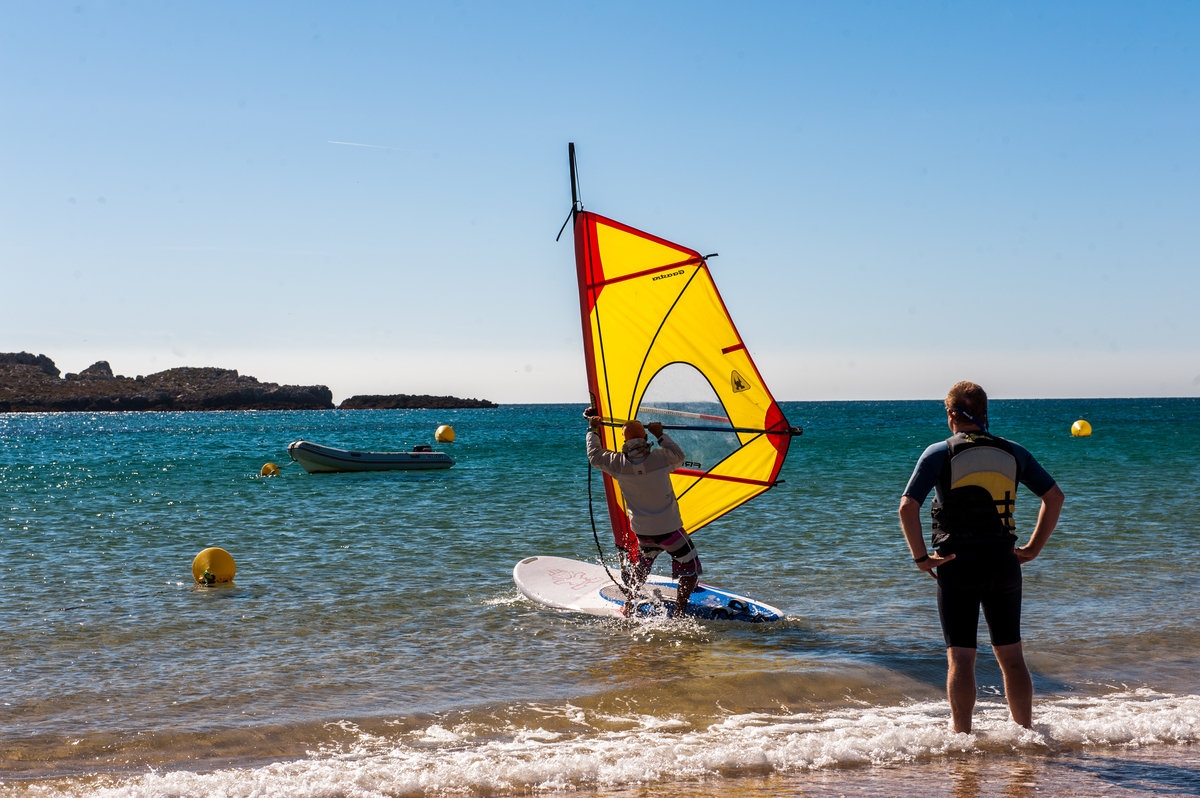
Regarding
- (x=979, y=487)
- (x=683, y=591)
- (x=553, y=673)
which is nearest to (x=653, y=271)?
(x=683, y=591)

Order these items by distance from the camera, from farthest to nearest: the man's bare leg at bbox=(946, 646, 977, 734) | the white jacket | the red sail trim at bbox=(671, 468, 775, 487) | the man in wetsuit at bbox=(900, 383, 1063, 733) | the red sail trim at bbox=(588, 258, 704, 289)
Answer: the red sail trim at bbox=(671, 468, 775, 487) → the red sail trim at bbox=(588, 258, 704, 289) → the white jacket → the man's bare leg at bbox=(946, 646, 977, 734) → the man in wetsuit at bbox=(900, 383, 1063, 733)

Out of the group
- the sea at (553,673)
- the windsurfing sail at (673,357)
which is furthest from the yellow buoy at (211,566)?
the windsurfing sail at (673,357)

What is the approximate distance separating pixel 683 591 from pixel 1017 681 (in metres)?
3.66

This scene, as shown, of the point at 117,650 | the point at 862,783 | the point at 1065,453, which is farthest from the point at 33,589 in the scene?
the point at 1065,453

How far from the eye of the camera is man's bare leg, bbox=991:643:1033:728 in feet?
15.0

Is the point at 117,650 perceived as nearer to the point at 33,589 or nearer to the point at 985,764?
the point at 33,589

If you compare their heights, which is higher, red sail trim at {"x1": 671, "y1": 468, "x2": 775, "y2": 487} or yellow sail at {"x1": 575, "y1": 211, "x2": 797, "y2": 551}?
yellow sail at {"x1": 575, "y1": 211, "x2": 797, "y2": 551}

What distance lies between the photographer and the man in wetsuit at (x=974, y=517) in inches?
173

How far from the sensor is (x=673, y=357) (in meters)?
8.52

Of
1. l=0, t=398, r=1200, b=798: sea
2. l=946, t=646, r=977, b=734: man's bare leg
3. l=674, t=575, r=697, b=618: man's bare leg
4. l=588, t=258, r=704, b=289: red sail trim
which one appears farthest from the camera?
l=588, t=258, r=704, b=289: red sail trim

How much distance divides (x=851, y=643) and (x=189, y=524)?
13345mm

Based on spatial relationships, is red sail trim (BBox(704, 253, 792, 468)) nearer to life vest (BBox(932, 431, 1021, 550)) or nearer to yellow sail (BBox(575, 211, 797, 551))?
yellow sail (BBox(575, 211, 797, 551))

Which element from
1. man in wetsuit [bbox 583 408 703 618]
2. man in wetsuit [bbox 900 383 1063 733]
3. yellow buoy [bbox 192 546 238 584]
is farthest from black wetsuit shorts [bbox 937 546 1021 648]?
yellow buoy [bbox 192 546 238 584]

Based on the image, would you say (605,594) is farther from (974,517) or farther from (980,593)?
(974,517)
